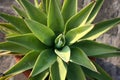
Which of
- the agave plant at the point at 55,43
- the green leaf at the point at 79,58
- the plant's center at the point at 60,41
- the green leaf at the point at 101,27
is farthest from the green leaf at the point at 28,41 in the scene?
the green leaf at the point at 101,27

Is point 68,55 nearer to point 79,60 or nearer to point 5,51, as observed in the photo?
point 79,60

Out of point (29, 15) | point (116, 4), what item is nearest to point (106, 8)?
point (116, 4)

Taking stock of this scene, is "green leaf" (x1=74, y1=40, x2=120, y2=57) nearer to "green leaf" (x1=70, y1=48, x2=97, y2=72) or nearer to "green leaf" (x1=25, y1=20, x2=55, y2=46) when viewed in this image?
"green leaf" (x1=70, y1=48, x2=97, y2=72)

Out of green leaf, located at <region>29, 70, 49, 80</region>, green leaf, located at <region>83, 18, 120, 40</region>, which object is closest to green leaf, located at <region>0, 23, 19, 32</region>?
green leaf, located at <region>29, 70, 49, 80</region>

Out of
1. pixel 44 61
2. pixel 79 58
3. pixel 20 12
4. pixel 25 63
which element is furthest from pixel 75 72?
pixel 20 12

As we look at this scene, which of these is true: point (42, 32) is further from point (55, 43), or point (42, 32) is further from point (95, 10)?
point (95, 10)

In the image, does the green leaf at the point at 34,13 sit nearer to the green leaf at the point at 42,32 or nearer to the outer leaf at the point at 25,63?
the green leaf at the point at 42,32
